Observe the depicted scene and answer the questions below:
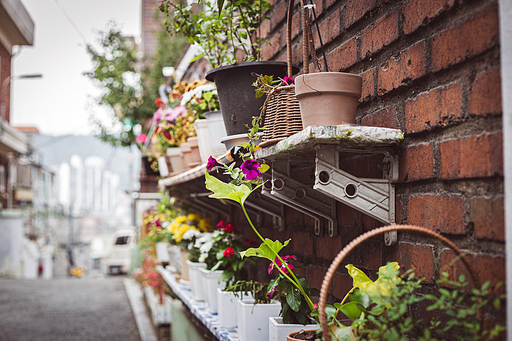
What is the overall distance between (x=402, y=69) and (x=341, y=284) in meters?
0.59

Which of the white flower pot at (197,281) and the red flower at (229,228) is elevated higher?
the red flower at (229,228)

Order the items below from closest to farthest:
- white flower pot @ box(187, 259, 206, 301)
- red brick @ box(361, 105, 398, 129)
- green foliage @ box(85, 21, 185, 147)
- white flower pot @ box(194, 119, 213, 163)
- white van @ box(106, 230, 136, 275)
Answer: red brick @ box(361, 105, 398, 129)
white flower pot @ box(194, 119, 213, 163)
white flower pot @ box(187, 259, 206, 301)
green foliage @ box(85, 21, 185, 147)
white van @ box(106, 230, 136, 275)

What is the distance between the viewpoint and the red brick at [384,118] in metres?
A: 1.04

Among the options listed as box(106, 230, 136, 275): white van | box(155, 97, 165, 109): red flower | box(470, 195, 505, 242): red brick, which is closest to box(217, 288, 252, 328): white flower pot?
box(470, 195, 505, 242): red brick

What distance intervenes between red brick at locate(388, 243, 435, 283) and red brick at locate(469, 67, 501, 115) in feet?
0.94

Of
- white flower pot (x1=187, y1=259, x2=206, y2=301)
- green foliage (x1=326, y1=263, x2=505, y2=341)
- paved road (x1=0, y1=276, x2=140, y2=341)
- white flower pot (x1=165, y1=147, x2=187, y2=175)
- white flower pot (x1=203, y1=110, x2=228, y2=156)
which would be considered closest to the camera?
green foliage (x1=326, y1=263, x2=505, y2=341)

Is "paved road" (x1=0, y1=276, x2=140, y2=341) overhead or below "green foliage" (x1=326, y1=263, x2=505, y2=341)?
below

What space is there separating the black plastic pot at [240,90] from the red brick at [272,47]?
1.12 ft

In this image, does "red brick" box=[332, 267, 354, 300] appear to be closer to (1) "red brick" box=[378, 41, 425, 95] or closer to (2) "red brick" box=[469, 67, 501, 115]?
(1) "red brick" box=[378, 41, 425, 95]

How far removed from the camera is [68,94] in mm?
10219

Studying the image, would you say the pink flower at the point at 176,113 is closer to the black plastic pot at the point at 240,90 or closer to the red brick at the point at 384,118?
the black plastic pot at the point at 240,90

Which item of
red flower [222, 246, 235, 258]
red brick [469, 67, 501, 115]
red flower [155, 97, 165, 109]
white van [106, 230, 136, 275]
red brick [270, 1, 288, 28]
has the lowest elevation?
white van [106, 230, 136, 275]

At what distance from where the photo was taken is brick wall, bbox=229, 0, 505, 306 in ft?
2.48

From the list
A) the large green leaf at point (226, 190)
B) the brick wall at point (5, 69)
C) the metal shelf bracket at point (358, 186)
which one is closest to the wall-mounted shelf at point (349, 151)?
the metal shelf bracket at point (358, 186)
